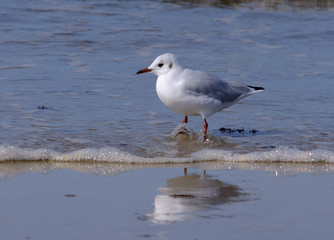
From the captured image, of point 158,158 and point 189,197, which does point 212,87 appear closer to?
point 158,158

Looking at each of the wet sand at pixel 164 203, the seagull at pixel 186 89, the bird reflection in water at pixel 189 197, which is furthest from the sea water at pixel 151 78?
the bird reflection in water at pixel 189 197

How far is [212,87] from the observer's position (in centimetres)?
784

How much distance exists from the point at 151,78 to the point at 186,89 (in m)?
3.36

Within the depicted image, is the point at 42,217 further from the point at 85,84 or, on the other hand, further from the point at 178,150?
the point at 85,84

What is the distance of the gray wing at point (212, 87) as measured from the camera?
25.0 feet

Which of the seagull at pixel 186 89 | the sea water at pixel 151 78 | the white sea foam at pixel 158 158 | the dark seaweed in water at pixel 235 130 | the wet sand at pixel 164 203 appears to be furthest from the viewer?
the dark seaweed in water at pixel 235 130

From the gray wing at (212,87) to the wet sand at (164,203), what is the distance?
53.6 inches

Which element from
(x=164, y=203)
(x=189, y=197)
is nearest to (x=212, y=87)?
(x=189, y=197)

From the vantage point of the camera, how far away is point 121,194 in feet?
18.0

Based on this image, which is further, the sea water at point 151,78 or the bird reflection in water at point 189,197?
the sea water at point 151,78

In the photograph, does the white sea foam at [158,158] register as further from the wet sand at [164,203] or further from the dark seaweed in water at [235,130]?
the dark seaweed in water at [235,130]

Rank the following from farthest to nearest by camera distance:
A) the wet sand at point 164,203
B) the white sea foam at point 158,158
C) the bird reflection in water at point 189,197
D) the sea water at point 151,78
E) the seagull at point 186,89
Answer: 1. the seagull at point 186,89
2. the sea water at point 151,78
3. the white sea foam at point 158,158
4. the bird reflection in water at point 189,197
5. the wet sand at point 164,203

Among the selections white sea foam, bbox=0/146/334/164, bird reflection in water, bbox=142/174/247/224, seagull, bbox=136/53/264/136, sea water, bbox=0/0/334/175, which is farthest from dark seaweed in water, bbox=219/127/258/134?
bird reflection in water, bbox=142/174/247/224

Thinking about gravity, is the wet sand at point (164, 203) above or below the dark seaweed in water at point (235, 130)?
below
